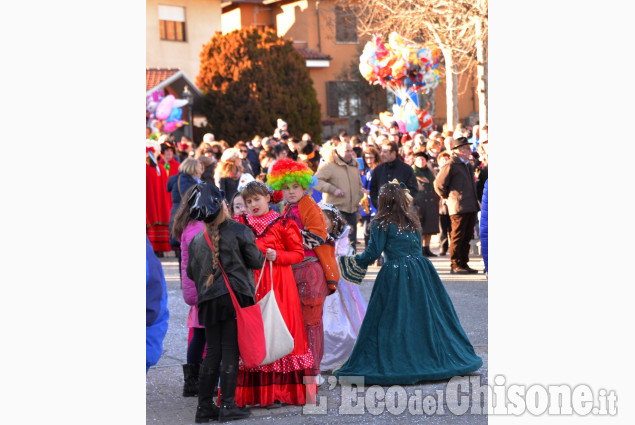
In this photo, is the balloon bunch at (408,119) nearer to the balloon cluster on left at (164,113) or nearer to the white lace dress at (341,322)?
the balloon cluster on left at (164,113)

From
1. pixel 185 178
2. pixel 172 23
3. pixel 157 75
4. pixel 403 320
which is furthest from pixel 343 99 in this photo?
pixel 403 320

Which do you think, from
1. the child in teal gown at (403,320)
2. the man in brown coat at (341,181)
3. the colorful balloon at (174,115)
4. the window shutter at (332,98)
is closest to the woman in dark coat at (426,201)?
the man in brown coat at (341,181)

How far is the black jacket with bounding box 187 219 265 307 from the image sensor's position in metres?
5.20

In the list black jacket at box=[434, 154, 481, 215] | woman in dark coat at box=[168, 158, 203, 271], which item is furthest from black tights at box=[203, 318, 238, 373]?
black jacket at box=[434, 154, 481, 215]

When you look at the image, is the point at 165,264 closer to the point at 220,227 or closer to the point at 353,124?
the point at 220,227

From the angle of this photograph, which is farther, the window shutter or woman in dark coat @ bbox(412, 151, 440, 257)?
the window shutter

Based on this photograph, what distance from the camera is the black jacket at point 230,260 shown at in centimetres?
520

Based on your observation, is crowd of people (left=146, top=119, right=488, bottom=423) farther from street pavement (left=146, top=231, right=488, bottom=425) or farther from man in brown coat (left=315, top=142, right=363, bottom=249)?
man in brown coat (left=315, top=142, right=363, bottom=249)

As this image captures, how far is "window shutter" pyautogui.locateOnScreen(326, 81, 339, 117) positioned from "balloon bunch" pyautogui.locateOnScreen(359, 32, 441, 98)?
19608 mm

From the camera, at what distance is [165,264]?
1357 cm
